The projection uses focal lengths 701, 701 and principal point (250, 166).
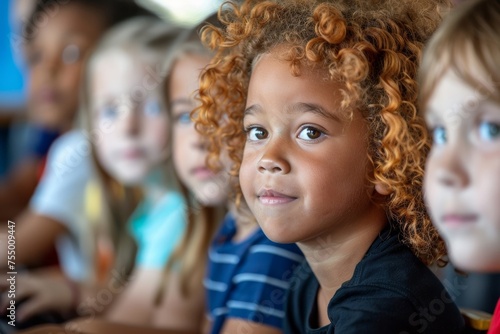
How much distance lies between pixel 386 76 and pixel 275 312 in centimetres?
42

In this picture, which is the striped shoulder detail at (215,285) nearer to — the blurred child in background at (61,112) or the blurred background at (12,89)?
the blurred child in background at (61,112)

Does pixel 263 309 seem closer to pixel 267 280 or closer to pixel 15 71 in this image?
pixel 267 280

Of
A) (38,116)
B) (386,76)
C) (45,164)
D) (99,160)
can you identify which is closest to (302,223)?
(386,76)

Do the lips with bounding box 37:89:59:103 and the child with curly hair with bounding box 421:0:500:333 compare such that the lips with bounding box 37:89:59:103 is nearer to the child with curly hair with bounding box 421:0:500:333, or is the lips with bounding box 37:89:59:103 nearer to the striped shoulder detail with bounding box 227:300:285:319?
the striped shoulder detail with bounding box 227:300:285:319

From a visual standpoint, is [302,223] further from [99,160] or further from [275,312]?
[99,160]

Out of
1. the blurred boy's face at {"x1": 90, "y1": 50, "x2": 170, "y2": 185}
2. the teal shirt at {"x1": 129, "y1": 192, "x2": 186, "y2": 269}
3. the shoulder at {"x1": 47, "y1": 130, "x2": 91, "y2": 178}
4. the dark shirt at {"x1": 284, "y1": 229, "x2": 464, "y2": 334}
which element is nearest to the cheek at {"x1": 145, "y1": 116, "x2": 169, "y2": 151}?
the blurred boy's face at {"x1": 90, "y1": 50, "x2": 170, "y2": 185}

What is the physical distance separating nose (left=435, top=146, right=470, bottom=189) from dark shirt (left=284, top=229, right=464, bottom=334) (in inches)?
7.7

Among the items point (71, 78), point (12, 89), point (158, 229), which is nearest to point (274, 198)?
point (158, 229)

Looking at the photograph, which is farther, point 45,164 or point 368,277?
point 45,164

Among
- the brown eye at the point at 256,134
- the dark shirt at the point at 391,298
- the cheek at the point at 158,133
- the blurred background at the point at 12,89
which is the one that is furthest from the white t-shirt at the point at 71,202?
the dark shirt at the point at 391,298

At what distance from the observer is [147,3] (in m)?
2.00

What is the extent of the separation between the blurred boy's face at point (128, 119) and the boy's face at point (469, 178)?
0.90 meters

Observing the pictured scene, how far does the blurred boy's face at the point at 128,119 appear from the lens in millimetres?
1459

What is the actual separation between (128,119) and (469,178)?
102cm
